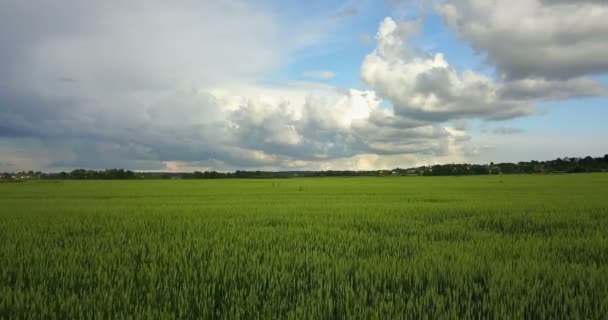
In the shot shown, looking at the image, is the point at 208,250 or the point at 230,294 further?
the point at 208,250

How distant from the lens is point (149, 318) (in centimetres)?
348

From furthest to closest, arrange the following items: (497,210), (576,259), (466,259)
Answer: (497,210)
(576,259)
(466,259)

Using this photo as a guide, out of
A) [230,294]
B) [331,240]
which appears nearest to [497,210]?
[331,240]

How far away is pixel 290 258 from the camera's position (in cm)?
599

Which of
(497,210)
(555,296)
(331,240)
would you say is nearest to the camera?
(555,296)

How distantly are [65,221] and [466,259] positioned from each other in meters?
10.8

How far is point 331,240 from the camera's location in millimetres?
7707

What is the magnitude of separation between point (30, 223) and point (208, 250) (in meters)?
7.52

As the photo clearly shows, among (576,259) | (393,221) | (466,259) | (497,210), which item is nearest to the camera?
(466,259)

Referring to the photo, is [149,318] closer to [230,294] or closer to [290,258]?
[230,294]

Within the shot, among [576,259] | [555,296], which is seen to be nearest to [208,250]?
[555,296]

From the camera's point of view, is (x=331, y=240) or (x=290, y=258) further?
(x=331, y=240)

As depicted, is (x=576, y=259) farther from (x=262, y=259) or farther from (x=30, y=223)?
(x=30, y=223)

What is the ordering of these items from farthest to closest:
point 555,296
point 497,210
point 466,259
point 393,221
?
1. point 497,210
2. point 393,221
3. point 466,259
4. point 555,296
